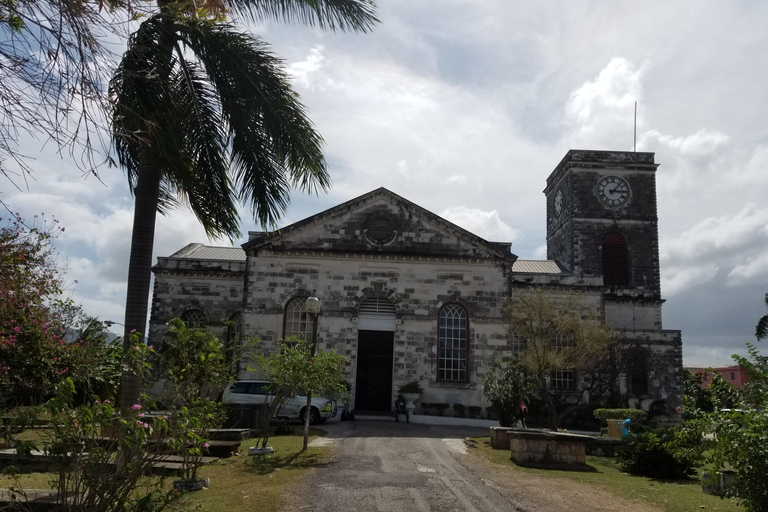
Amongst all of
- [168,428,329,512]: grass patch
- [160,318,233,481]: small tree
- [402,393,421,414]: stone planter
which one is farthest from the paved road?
[402,393,421,414]: stone planter

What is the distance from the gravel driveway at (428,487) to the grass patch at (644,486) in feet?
1.62

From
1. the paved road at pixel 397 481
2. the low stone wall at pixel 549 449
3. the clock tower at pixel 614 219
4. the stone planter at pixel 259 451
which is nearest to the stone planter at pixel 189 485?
the paved road at pixel 397 481

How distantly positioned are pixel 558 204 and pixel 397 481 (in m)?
30.7

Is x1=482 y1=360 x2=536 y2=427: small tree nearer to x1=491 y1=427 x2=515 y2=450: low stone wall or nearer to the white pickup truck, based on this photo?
x1=491 y1=427 x2=515 y2=450: low stone wall

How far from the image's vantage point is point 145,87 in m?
8.04

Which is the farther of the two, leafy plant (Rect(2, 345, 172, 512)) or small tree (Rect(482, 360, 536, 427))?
small tree (Rect(482, 360, 536, 427))

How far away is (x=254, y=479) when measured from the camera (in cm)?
1107

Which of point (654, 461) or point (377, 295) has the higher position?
point (377, 295)

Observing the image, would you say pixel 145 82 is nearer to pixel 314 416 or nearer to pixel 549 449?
pixel 549 449

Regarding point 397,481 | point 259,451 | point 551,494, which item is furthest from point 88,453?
point 259,451

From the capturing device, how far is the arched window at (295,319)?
1022 inches

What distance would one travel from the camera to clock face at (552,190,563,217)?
37.8 metres

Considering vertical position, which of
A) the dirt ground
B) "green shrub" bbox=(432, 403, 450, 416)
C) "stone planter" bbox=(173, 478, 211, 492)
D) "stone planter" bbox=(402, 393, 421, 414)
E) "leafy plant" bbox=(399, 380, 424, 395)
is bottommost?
the dirt ground

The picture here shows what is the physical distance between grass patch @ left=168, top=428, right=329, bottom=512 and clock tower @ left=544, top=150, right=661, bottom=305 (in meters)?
24.3
